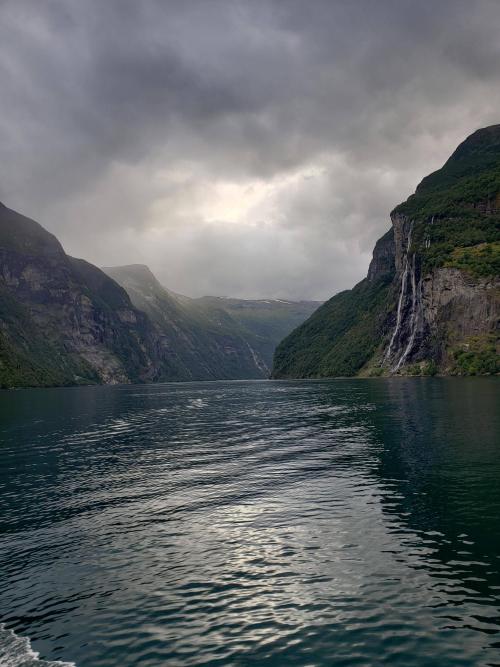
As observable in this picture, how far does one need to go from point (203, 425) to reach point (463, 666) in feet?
200

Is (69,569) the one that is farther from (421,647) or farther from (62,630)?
(421,647)

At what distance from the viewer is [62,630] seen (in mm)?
16828

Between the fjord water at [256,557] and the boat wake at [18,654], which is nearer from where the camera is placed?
the boat wake at [18,654]

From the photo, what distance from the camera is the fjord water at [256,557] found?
15570 mm

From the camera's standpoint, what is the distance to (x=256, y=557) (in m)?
22.4

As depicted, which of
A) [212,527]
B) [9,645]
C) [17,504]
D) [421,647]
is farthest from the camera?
[17,504]

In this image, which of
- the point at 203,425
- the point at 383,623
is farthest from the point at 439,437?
the point at 383,623

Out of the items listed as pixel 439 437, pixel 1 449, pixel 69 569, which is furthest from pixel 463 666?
pixel 1 449

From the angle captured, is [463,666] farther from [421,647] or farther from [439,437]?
[439,437]

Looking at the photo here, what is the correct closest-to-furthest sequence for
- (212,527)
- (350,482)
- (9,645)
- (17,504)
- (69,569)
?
(9,645)
(69,569)
(212,527)
(17,504)
(350,482)

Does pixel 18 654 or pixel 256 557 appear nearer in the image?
pixel 18 654

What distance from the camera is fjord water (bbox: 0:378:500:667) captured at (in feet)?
51.1

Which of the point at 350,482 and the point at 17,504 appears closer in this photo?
the point at 17,504

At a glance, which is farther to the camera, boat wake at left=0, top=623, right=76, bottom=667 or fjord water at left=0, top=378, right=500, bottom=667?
fjord water at left=0, top=378, right=500, bottom=667
